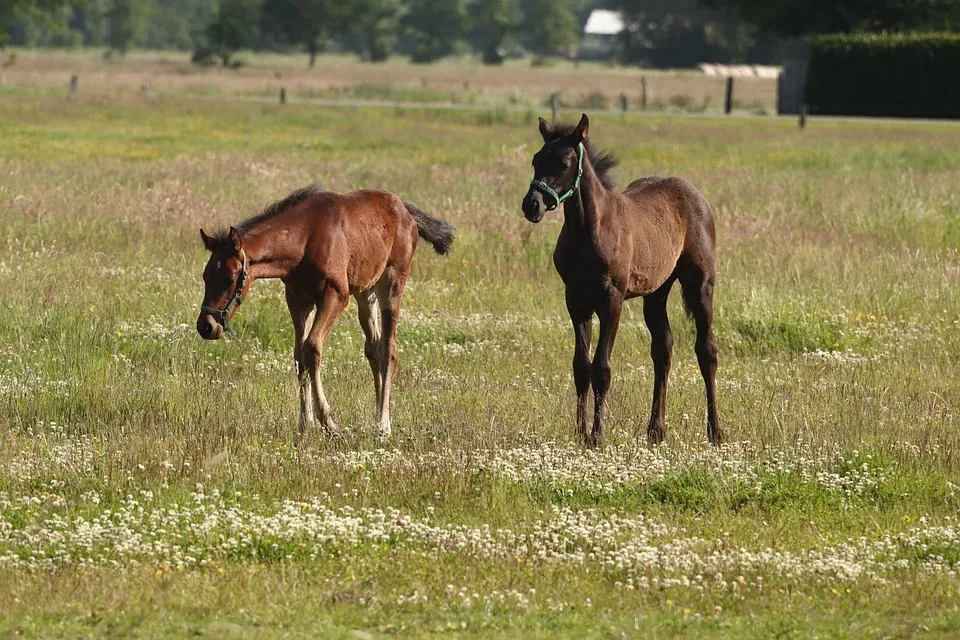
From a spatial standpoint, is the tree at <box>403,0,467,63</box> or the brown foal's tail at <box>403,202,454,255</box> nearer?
the brown foal's tail at <box>403,202,454,255</box>

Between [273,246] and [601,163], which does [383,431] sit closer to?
[273,246]

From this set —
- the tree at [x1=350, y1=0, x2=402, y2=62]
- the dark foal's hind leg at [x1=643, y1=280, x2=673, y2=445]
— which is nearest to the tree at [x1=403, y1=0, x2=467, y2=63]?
the tree at [x1=350, y1=0, x2=402, y2=62]

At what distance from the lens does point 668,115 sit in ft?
172

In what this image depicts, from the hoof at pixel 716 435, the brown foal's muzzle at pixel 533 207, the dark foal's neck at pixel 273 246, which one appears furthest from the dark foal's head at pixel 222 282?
the hoof at pixel 716 435

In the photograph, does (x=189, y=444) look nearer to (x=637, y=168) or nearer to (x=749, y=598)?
(x=749, y=598)

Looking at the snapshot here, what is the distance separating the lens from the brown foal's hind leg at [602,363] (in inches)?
365

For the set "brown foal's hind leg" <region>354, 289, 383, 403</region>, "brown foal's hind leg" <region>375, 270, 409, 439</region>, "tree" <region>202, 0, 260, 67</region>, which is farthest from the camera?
"tree" <region>202, 0, 260, 67</region>

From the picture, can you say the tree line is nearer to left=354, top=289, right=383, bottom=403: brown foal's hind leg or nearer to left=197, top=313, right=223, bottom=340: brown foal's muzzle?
left=354, top=289, right=383, bottom=403: brown foal's hind leg

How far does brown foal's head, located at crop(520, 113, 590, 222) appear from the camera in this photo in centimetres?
882

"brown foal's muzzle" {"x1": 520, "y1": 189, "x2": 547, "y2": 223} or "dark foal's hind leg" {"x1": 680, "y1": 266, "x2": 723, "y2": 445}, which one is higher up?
"brown foal's muzzle" {"x1": 520, "y1": 189, "x2": 547, "y2": 223}

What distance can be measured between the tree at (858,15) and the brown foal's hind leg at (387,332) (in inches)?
2133

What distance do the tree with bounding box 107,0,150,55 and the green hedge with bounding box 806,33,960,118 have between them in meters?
101

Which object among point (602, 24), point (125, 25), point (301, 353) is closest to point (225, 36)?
point (125, 25)

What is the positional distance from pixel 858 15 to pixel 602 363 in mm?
55879
